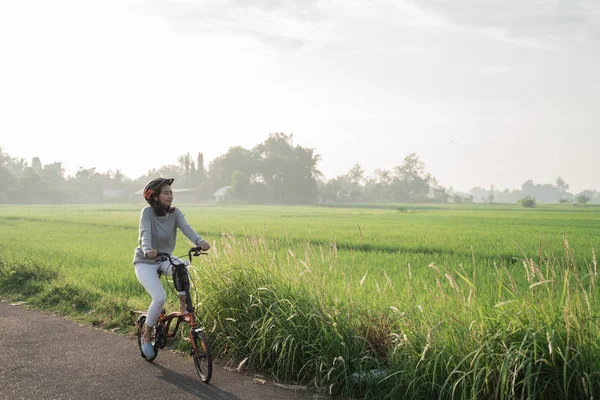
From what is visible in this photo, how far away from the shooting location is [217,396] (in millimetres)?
4871

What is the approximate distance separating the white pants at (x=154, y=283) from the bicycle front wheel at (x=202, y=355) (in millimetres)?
584

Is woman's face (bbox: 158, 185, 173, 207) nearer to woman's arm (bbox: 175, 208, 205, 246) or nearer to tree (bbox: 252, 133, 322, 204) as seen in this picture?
woman's arm (bbox: 175, 208, 205, 246)

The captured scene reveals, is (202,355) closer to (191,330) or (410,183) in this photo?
(191,330)

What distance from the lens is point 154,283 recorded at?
5.55 m

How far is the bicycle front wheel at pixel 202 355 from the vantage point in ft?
16.7

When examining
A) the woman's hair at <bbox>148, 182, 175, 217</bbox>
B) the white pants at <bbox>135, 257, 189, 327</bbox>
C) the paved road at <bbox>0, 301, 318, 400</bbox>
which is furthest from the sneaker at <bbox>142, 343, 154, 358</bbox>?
the woman's hair at <bbox>148, 182, 175, 217</bbox>

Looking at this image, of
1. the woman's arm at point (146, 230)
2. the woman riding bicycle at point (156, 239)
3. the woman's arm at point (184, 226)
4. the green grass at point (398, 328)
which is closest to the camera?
the green grass at point (398, 328)

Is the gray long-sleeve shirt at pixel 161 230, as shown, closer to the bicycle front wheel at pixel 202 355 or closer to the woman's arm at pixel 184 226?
the woman's arm at pixel 184 226

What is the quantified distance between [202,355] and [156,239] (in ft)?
4.60

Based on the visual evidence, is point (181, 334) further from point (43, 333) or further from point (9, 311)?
point (9, 311)

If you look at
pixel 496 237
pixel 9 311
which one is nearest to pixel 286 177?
pixel 496 237

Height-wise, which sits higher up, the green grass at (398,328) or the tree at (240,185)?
the tree at (240,185)

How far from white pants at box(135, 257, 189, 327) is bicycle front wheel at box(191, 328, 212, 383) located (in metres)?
0.58

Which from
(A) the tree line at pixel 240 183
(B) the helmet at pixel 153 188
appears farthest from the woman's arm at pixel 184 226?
(A) the tree line at pixel 240 183
